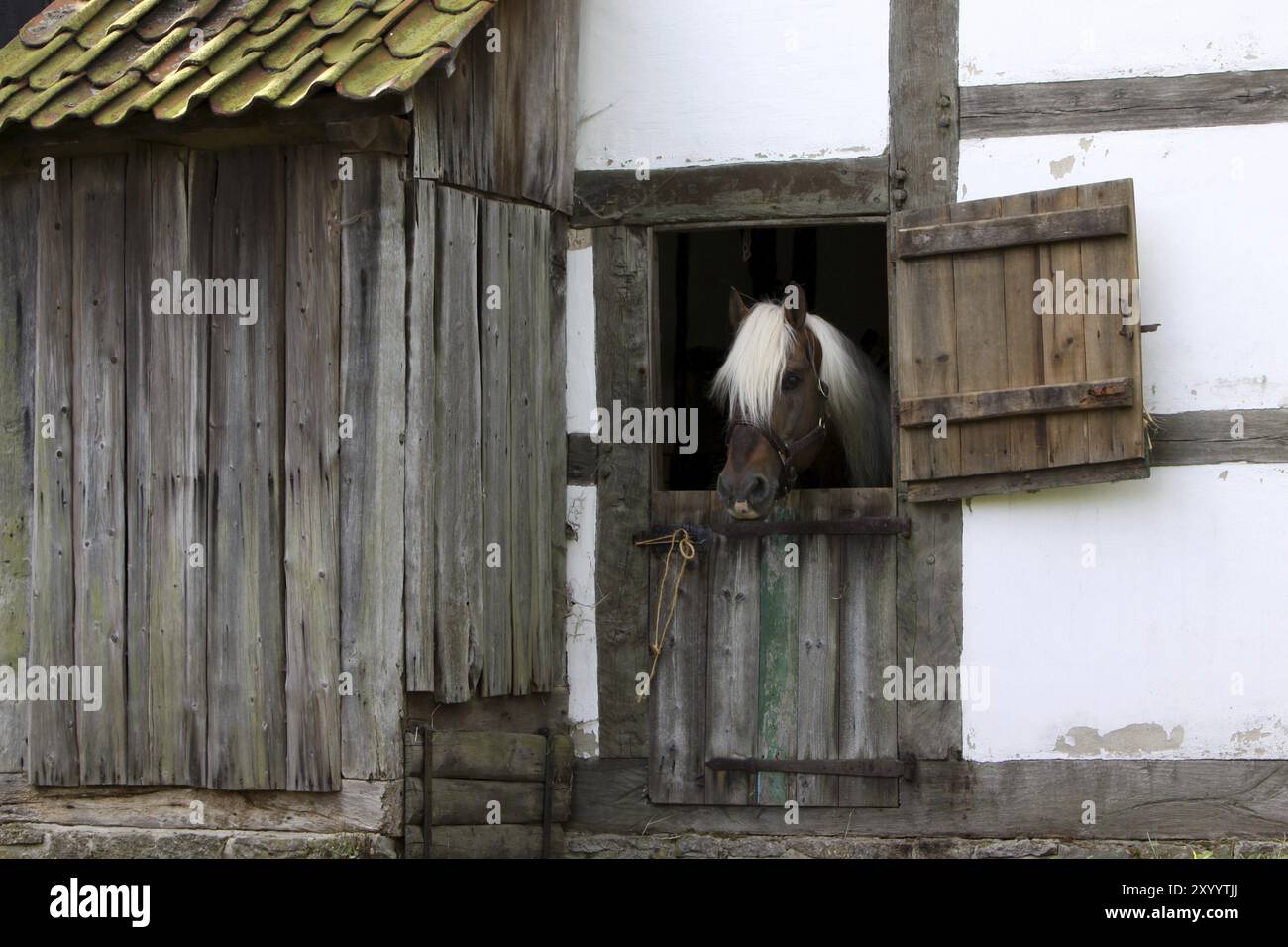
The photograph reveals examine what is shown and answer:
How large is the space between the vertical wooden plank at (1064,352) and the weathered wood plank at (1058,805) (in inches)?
49.1

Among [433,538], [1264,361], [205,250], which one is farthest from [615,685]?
[1264,361]

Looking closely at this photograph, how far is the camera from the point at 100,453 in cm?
602

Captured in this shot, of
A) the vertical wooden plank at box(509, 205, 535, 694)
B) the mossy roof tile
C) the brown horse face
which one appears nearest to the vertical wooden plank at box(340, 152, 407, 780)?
the mossy roof tile

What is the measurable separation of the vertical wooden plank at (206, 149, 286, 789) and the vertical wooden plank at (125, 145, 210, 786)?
0.07 metres

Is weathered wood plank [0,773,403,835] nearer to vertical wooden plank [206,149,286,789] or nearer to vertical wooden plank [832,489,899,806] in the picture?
vertical wooden plank [206,149,286,789]

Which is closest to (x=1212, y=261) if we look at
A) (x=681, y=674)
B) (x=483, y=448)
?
(x=681, y=674)

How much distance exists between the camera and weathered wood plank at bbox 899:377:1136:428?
239 inches

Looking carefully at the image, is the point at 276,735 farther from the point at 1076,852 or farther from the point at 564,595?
the point at 1076,852

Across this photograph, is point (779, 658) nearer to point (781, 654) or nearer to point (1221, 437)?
point (781, 654)

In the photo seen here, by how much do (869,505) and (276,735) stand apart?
251cm

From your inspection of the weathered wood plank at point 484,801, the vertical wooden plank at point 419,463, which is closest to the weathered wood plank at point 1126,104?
the vertical wooden plank at point 419,463

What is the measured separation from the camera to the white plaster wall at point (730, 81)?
6.59 meters

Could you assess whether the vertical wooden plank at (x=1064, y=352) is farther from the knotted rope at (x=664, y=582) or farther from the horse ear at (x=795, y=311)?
the knotted rope at (x=664, y=582)

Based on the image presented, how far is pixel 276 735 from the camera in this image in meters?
5.74
